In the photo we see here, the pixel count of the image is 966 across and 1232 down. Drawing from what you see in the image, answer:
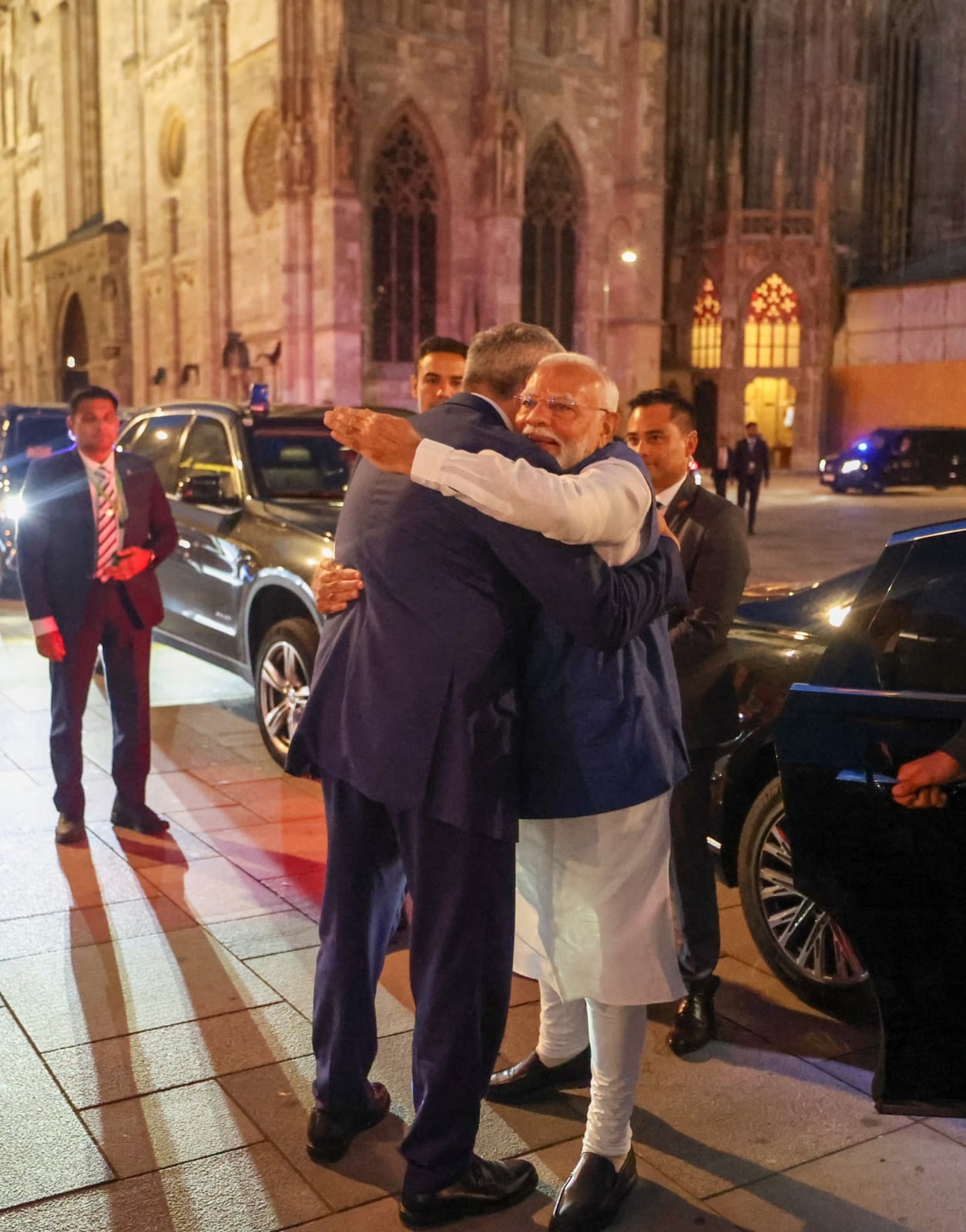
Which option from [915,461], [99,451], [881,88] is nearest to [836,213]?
[881,88]

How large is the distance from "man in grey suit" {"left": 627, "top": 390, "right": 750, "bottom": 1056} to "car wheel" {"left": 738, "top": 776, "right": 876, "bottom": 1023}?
0.25 metres

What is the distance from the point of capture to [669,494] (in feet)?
13.8

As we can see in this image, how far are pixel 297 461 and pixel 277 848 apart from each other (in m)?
3.04

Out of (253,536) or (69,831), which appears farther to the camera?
(253,536)

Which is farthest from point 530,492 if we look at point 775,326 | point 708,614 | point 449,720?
point 775,326

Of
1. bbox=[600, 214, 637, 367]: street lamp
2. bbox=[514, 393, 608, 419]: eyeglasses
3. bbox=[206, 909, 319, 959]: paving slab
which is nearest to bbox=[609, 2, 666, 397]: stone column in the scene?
bbox=[600, 214, 637, 367]: street lamp

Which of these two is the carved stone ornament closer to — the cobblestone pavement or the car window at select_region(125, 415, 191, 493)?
the car window at select_region(125, 415, 191, 493)

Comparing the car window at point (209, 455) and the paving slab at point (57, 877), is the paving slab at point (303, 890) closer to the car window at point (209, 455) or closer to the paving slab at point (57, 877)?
the paving slab at point (57, 877)

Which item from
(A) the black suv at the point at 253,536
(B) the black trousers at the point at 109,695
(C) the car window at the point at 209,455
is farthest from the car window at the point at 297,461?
(B) the black trousers at the point at 109,695

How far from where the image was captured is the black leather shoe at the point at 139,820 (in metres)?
5.97

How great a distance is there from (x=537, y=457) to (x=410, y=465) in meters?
0.28

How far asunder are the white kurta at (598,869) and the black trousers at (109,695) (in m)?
3.16

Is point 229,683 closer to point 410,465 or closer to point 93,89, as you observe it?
point 410,465

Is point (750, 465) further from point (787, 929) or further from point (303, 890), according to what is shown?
point (787, 929)
